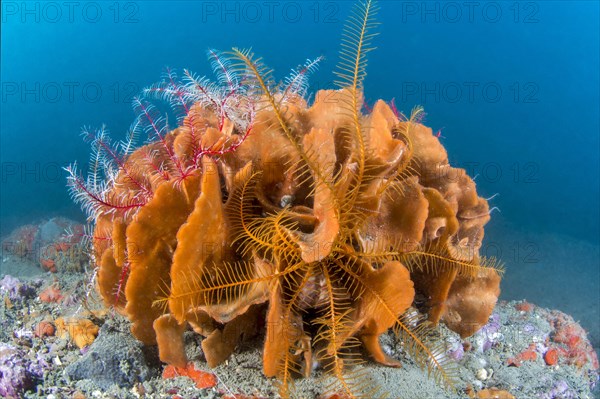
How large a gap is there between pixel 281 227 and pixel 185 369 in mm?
1402

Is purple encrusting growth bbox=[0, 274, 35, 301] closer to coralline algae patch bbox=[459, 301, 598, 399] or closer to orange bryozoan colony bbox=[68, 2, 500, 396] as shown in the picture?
orange bryozoan colony bbox=[68, 2, 500, 396]

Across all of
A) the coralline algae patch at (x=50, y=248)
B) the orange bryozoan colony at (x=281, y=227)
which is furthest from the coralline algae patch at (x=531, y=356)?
the coralline algae patch at (x=50, y=248)

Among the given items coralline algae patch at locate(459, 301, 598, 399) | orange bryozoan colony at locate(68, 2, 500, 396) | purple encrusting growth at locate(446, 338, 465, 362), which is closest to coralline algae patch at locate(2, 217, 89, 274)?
orange bryozoan colony at locate(68, 2, 500, 396)

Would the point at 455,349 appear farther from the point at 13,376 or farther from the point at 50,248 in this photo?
the point at 50,248

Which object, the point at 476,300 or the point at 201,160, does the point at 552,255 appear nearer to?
the point at 476,300

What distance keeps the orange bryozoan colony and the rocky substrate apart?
0.17 metres

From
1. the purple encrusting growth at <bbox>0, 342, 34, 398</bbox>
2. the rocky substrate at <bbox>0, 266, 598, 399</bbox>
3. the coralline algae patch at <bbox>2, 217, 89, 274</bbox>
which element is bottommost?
the purple encrusting growth at <bbox>0, 342, 34, 398</bbox>

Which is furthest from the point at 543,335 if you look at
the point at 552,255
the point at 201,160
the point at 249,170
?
the point at 552,255

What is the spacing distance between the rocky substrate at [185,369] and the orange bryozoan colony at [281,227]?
170 mm

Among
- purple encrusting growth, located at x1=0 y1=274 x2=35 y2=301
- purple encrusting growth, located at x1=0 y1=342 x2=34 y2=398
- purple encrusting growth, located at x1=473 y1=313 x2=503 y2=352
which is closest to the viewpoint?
purple encrusting growth, located at x1=0 y1=342 x2=34 y2=398

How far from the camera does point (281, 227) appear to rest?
8.57 ft

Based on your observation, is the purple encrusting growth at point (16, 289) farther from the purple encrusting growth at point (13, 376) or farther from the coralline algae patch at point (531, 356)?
the coralline algae patch at point (531, 356)

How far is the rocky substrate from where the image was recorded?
115 inches

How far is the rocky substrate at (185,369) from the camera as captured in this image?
9.60 feet
